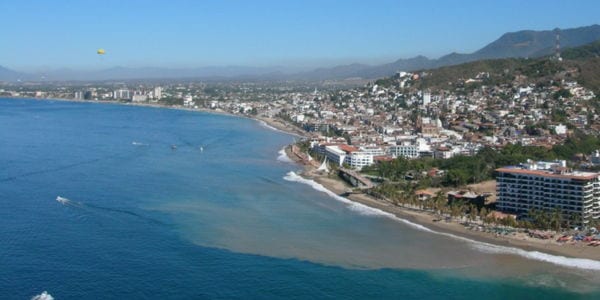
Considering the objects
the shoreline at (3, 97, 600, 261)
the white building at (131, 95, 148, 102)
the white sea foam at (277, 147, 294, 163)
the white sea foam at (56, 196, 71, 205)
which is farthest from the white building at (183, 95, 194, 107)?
the white sea foam at (56, 196, 71, 205)

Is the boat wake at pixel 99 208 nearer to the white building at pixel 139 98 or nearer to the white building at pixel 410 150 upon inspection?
the white building at pixel 410 150

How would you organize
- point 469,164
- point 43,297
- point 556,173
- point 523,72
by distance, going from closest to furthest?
point 43,297 → point 556,173 → point 469,164 → point 523,72

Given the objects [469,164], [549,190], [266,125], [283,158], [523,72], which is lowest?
[283,158]

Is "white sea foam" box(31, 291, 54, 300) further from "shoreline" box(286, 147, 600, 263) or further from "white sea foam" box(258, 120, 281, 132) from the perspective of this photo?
"white sea foam" box(258, 120, 281, 132)

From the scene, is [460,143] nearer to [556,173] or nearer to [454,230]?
[556,173]

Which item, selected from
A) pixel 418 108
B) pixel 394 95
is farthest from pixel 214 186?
pixel 394 95

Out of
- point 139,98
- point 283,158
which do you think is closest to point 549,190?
point 283,158

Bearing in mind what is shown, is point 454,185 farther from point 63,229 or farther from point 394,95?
point 394,95

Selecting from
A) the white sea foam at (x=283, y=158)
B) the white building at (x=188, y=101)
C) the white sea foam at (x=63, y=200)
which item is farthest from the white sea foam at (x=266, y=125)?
the white sea foam at (x=63, y=200)
